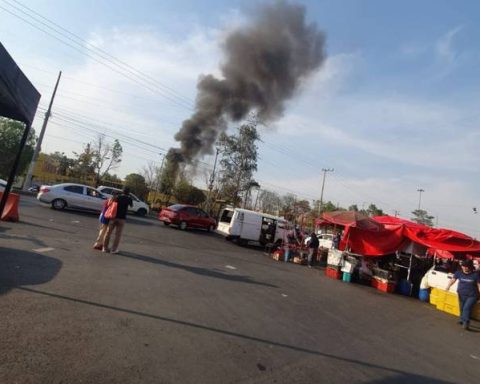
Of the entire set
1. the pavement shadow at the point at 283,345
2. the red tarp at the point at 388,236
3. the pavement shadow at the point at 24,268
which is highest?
the red tarp at the point at 388,236

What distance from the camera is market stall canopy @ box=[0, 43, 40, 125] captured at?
597cm

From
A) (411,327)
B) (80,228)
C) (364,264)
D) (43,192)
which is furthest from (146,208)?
(411,327)

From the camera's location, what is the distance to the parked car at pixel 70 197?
18.3m

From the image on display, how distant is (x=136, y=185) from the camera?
134 ft

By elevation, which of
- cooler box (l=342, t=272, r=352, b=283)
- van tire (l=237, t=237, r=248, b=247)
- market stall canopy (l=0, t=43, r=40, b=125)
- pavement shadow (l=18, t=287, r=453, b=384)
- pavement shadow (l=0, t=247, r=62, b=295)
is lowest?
pavement shadow (l=18, t=287, r=453, b=384)

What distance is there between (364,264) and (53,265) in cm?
1143

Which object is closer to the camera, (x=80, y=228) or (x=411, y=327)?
(x=411, y=327)

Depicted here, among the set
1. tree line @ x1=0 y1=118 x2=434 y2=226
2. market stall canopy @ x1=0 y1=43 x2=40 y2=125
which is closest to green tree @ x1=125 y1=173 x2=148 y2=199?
tree line @ x1=0 y1=118 x2=434 y2=226

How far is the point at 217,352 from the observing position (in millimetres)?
4660

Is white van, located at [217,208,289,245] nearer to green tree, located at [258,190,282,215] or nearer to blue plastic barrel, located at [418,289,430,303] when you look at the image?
blue plastic barrel, located at [418,289,430,303]

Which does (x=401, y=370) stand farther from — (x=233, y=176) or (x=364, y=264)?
(x=233, y=176)

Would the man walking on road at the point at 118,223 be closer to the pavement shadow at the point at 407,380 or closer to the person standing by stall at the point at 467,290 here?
the pavement shadow at the point at 407,380

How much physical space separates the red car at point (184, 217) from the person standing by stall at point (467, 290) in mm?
15200

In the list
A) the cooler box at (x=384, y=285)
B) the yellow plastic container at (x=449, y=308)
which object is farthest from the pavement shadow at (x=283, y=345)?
the cooler box at (x=384, y=285)
